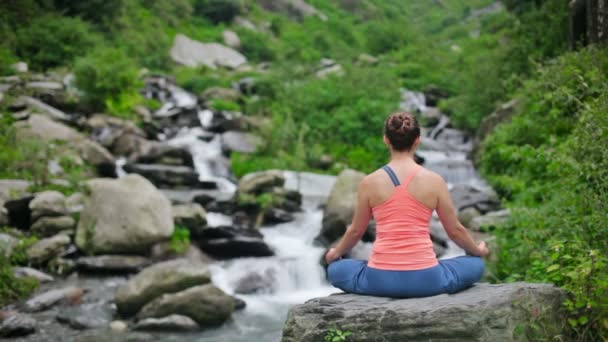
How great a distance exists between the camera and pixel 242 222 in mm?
15133

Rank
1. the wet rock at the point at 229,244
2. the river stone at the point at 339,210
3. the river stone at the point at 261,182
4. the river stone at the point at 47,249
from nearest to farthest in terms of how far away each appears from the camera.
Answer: the river stone at the point at 47,249 → the wet rock at the point at 229,244 → the river stone at the point at 339,210 → the river stone at the point at 261,182

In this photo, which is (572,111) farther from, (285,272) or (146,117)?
(146,117)

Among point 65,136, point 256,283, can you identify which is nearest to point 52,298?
point 256,283

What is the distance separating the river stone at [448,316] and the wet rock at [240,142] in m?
17.3

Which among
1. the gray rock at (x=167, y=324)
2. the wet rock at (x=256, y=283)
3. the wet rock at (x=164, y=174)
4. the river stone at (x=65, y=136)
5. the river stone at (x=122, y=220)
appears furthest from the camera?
the wet rock at (x=164, y=174)

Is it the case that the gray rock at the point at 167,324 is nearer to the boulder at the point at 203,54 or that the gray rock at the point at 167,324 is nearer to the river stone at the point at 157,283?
the river stone at the point at 157,283

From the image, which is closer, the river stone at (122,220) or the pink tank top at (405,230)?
the pink tank top at (405,230)

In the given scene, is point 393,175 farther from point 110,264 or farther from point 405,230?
point 110,264

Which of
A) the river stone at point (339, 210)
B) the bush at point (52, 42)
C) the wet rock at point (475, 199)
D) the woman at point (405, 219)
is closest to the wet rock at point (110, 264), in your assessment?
the river stone at point (339, 210)

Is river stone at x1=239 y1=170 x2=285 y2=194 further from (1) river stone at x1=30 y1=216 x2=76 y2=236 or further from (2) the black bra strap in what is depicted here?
(2) the black bra strap

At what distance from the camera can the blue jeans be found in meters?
4.25

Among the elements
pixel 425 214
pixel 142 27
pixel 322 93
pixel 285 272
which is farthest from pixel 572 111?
pixel 142 27

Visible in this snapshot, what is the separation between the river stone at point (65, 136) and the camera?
1709cm

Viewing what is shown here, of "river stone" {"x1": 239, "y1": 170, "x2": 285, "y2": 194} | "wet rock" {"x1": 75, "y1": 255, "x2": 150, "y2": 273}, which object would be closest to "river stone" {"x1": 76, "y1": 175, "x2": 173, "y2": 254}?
"wet rock" {"x1": 75, "y1": 255, "x2": 150, "y2": 273}
